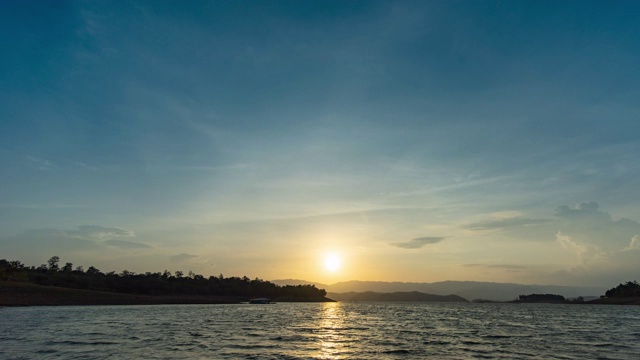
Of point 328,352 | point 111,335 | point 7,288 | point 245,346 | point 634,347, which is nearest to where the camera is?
point 328,352

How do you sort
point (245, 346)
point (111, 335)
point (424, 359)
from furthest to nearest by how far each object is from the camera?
point (111, 335) < point (245, 346) < point (424, 359)

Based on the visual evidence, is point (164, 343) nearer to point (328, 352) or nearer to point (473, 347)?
point (328, 352)

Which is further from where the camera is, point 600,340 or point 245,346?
point 600,340

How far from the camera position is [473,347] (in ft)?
196

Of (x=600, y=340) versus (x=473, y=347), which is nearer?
(x=473, y=347)

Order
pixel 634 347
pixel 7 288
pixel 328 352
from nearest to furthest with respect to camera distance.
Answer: pixel 328 352 → pixel 634 347 → pixel 7 288

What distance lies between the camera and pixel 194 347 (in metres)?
54.4

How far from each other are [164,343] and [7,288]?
180 m

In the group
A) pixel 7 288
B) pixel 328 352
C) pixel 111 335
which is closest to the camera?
pixel 328 352

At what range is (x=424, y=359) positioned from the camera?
4812cm

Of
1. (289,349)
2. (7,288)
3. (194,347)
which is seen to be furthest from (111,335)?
(7,288)

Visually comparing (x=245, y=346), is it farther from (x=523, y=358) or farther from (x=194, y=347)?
(x=523, y=358)

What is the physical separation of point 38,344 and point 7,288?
173 m

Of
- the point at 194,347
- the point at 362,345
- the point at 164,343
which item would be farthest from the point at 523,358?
the point at 164,343
